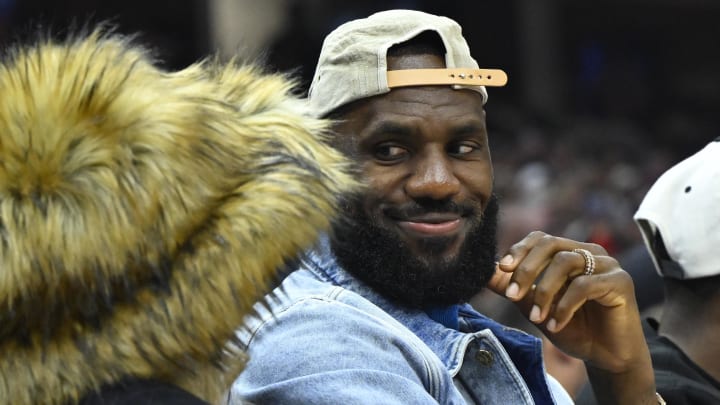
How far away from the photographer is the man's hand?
249 centimetres

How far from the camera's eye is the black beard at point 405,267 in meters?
2.47

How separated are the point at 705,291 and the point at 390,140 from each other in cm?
114

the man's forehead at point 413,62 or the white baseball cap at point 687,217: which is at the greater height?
the man's forehead at point 413,62

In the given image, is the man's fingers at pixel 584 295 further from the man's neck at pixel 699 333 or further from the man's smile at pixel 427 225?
the man's neck at pixel 699 333

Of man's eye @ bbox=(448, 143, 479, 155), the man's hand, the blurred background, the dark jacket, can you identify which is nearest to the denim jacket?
the man's hand

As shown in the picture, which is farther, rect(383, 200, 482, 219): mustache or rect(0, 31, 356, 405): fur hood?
rect(383, 200, 482, 219): mustache

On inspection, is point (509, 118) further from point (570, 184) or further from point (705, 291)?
point (705, 291)

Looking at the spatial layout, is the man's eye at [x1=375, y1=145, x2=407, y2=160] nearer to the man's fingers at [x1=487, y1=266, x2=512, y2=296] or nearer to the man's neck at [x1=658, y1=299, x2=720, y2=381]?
the man's fingers at [x1=487, y1=266, x2=512, y2=296]

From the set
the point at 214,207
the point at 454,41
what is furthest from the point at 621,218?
the point at 214,207

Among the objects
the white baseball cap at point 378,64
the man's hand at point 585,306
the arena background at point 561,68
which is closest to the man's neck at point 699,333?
the man's hand at point 585,306

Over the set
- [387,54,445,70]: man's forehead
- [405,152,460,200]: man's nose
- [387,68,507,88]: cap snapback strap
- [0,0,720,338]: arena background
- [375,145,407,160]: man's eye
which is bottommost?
[0,0,720,338]: arena background

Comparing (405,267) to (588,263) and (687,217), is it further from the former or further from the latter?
(687,217)

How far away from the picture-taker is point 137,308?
1.83 m

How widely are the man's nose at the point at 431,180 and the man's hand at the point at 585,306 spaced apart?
17cm
